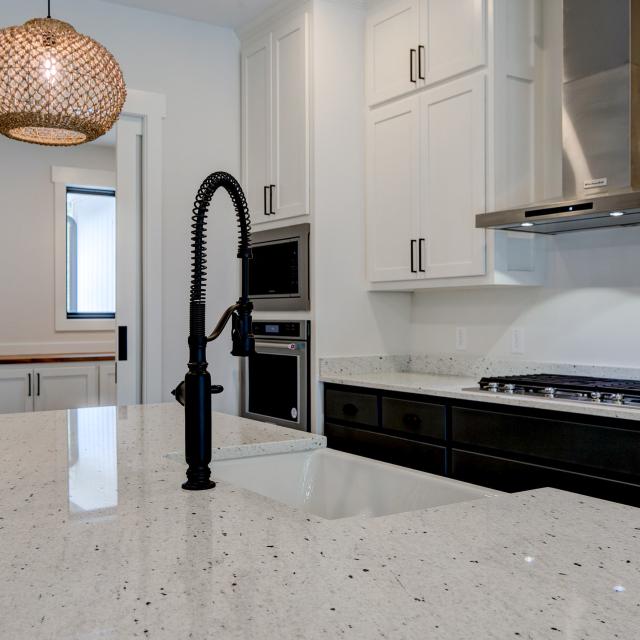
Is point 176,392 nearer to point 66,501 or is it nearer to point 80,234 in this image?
point 66,501

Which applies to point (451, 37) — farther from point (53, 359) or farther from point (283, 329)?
point (53, 359)

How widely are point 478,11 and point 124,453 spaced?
90.7 inches

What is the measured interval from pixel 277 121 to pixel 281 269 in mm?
760

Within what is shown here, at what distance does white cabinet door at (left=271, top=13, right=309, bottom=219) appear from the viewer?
3480mm

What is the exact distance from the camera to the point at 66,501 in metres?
1.08

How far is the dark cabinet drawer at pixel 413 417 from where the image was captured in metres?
2.73

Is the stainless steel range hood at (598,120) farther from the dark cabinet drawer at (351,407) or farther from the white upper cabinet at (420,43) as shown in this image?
the dark cabinet drawer at (351,407)

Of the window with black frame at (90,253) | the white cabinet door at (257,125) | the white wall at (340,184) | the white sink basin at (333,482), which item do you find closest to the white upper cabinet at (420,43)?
the white wall at (340,184)

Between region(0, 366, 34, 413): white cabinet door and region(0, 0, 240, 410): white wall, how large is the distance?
1.28 metres

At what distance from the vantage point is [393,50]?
3.36 m

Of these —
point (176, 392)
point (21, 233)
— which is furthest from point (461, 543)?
point (21, 233)

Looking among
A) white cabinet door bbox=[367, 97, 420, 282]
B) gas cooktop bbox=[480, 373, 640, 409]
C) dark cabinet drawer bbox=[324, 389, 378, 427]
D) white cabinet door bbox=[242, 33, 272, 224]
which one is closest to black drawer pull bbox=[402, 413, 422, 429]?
dark cabinet drawer bbox=[324, 389, 378, 427]

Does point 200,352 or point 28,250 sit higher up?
point 28,250

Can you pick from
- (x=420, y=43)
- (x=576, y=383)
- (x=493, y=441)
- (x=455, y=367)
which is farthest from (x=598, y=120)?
(x=455, y=367)
